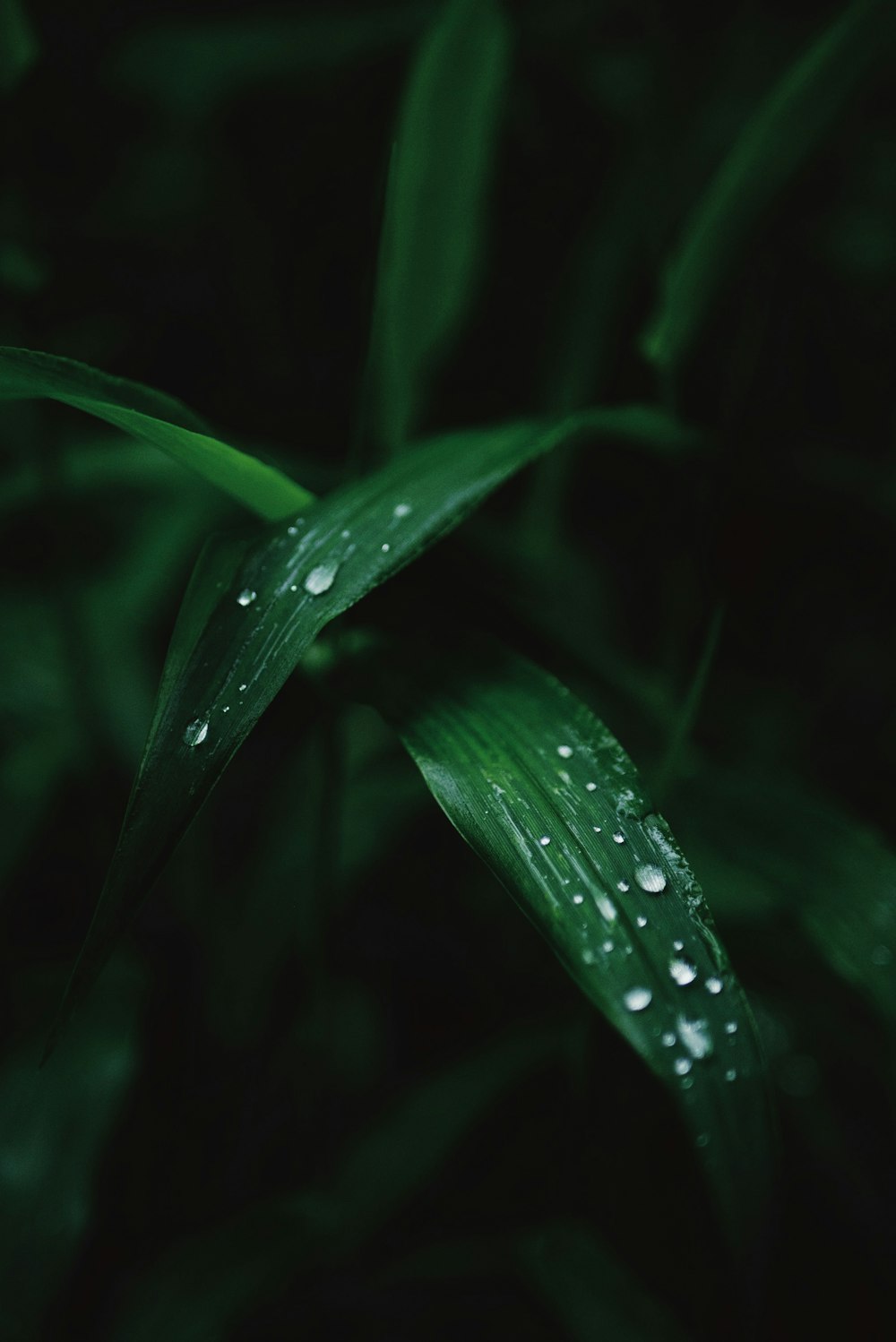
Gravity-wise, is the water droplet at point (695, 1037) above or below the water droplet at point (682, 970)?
below

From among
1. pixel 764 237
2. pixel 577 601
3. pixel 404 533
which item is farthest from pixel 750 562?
pixel 404 533

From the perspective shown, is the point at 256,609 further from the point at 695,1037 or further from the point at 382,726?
the point at 382,726

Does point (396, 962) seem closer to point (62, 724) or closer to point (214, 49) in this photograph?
point (62, 724)

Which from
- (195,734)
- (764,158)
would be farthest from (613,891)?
(764,158)

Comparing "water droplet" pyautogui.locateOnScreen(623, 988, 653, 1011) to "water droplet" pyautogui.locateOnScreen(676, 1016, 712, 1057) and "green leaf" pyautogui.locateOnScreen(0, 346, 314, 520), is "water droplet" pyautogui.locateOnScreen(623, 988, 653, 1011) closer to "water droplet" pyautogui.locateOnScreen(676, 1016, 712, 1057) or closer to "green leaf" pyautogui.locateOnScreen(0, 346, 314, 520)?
"water droplet" pyautogui.locateOnScreen(676, 1016, 712, 1057)

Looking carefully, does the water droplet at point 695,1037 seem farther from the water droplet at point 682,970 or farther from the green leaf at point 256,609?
the green leaf at point 256,609

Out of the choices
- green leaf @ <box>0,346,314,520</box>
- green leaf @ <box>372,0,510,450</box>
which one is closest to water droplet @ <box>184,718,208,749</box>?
green leaf @ <box>0,346,314,520</box>

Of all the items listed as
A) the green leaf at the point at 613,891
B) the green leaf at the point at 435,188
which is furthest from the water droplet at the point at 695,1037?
the green leaf at the point at 435,188

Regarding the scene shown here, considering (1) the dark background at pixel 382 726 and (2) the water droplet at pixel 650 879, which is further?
(1) the dark background at pixel 382 726
